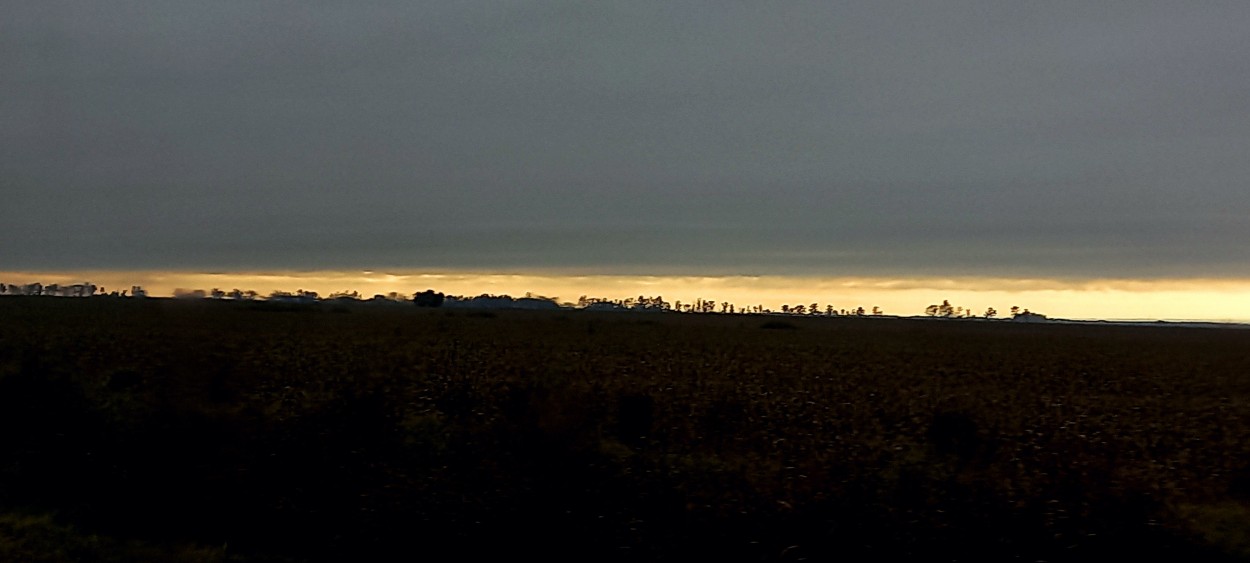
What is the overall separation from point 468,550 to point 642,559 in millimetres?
1895

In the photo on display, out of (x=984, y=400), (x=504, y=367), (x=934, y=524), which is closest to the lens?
(x=934, y=524)

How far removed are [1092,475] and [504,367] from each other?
21.1 metres

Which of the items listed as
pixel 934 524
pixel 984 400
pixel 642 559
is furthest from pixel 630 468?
pixel 984 400

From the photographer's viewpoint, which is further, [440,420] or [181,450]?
[440,420]

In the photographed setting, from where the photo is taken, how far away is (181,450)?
13.8 meters

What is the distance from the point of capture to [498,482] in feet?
42.0

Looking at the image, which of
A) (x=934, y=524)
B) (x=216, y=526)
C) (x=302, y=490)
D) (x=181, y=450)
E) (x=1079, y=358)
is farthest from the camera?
(x=1079, y=358)

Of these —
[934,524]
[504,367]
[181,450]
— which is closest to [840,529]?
[934,524]

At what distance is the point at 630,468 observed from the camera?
13891 mm

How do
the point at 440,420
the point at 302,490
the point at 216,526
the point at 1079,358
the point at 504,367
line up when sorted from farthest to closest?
the point at 1079,358, the point at 504,367, the point at 440,420, the point at 302,490, the point at 216,526

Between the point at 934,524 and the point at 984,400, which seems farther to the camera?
the point at 984,400

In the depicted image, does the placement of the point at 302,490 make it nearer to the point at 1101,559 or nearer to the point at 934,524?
the point at 934,524

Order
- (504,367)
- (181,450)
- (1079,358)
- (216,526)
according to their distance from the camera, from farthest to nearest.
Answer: (1079,358) → (504,367) → (181,450) → (216,526)

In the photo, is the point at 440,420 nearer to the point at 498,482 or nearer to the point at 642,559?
the point at 498,482
